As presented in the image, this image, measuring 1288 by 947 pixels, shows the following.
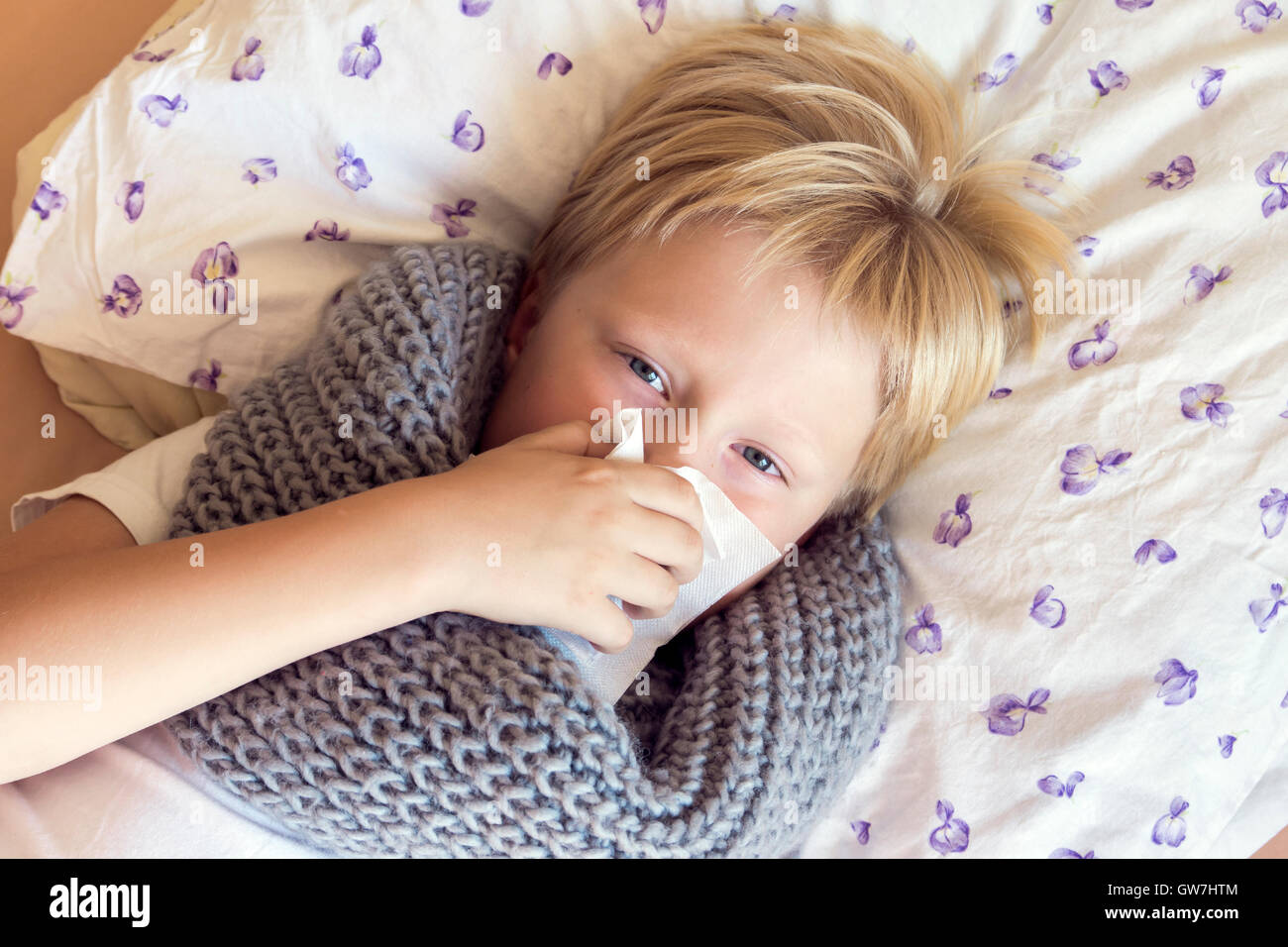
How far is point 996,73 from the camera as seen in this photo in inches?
54.1

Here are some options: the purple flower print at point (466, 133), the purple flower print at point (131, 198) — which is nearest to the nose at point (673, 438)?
the purple flower print at point (466, 133)

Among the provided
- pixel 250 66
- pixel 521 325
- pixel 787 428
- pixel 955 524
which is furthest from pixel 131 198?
pixel 955 524

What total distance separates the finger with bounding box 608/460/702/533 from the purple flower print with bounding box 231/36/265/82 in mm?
663

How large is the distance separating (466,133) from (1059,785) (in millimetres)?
1017

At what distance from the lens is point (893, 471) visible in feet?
4.25

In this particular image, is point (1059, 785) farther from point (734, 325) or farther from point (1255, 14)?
point (1255, 14)

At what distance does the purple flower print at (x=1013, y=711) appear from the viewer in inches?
44.6

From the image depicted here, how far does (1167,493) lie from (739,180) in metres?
0.61

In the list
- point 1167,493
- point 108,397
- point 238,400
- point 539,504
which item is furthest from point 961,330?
point 108,397

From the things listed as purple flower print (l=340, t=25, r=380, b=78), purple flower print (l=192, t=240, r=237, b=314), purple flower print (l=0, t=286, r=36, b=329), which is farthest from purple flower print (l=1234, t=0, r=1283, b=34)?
purple flower print (l=0, t=286, r=36, b=329)

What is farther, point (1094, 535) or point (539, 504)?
point (1094, 535)

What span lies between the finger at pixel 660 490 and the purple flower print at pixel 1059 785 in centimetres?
47

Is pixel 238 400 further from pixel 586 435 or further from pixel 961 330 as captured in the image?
pixel 961 330

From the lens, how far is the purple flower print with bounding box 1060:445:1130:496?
1206 mm
